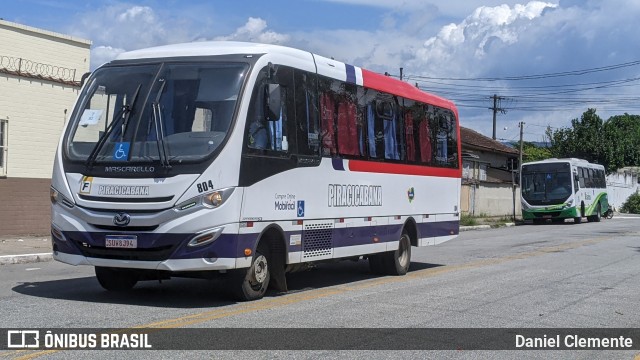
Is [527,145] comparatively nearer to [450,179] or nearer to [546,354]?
[450,179]

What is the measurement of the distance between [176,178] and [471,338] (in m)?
3.68

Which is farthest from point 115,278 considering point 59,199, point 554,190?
point 554,190

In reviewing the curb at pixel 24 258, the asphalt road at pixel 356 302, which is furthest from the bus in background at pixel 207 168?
the curb at pixel 24 258

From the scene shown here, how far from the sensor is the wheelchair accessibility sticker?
9297 mm

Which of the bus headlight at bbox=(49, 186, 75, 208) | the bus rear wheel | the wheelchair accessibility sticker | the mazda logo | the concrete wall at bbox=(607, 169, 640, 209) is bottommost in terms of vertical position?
the bus rear wheel

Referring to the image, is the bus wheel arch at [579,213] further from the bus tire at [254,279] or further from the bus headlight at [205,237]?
the bus headlight at [205,237]

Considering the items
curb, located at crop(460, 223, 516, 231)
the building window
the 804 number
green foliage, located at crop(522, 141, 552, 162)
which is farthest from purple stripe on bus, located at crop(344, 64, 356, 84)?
green foliage, located at crop(522, 141, 552, 162)

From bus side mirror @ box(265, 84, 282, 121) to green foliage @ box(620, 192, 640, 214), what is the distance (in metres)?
63.2

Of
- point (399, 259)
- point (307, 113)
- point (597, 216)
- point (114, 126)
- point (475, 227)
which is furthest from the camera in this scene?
point (597, 216)

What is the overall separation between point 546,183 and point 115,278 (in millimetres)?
33223

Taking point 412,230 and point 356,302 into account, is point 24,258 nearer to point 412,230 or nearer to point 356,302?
point 412,230

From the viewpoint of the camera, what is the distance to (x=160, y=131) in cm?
933

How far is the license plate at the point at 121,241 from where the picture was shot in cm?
907

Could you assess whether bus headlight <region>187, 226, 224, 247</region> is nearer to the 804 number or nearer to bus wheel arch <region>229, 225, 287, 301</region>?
the 804 number
